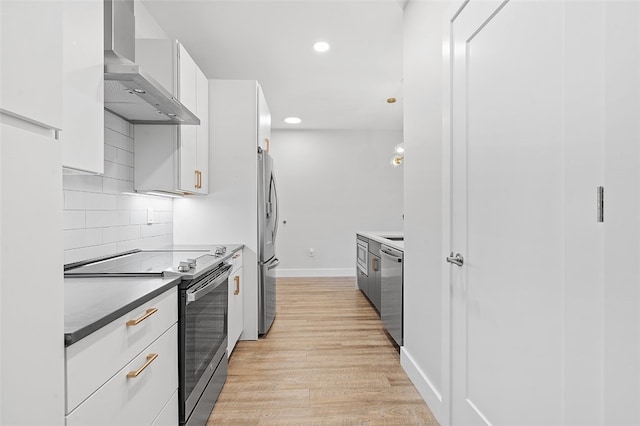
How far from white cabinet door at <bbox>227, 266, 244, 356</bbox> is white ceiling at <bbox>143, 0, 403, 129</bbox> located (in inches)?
76.2

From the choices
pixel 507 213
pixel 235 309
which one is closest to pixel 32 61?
pixel 507 213

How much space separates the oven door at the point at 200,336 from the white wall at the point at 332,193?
391 cm

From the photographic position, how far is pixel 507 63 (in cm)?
130

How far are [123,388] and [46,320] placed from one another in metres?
0.50

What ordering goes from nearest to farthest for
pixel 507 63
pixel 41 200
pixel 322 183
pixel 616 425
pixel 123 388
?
1. pixel 41 200
2. pixel 616 425
3. pixel 123 388
4. pixel 507 63
5. pixel 322 183

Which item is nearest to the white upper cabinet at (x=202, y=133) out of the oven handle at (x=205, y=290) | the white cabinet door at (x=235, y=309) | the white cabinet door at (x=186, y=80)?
the white cabinet door at (x=186, y=80)

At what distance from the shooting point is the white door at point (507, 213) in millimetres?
1090

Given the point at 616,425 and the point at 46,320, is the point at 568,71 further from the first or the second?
the point at 46,320

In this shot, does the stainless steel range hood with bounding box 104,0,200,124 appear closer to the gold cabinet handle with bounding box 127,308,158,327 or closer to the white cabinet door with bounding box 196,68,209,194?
the white cabinet door with bounding box 196,68,209,194

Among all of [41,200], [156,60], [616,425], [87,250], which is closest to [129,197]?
[87,250]

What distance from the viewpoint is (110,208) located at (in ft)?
7.14

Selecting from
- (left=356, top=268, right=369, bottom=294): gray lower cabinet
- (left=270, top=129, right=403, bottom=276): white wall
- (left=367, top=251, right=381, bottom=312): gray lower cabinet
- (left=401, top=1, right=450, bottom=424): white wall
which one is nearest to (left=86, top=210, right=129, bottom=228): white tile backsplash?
(left=401, top=1, right=450, bottom=424): white wall

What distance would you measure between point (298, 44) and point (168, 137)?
4.74ft

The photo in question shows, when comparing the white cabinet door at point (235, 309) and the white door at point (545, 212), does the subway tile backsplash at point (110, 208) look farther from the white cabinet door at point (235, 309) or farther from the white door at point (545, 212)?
the white door at point (545, 212)
